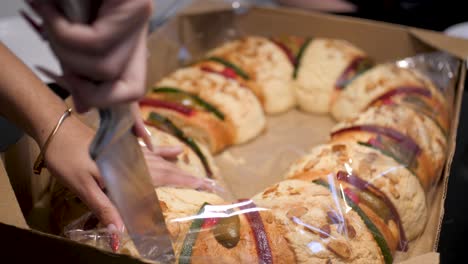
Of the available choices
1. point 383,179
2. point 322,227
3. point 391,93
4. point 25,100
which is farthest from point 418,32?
point 25,100

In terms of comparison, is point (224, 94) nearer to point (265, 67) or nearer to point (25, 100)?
point (265, 67)

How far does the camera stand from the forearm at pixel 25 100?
3.75ft

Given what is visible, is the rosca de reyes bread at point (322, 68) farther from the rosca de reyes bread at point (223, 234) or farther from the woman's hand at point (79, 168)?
the woman's hand at point (79, 168)

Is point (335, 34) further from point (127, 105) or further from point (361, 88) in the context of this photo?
point (127, 105)

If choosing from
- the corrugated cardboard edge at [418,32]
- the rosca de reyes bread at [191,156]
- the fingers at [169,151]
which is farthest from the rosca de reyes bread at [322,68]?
the fingers at [169,151]

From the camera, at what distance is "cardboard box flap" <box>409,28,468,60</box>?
1.90m

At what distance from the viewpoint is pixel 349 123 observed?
5.70 feet

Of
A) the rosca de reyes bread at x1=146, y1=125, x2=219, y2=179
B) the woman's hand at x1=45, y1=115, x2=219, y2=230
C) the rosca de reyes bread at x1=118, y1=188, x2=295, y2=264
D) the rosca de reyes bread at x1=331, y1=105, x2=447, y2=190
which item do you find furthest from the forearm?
the rosca de reyes bread at x1=331, y1=105, x2=447, y2=190

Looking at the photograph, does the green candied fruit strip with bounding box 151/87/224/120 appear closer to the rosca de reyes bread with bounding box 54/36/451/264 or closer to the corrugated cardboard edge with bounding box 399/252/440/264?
the rosca de reyes bread with bounding box 54/36/451/264

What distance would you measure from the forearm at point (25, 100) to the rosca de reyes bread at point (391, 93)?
1.02 m

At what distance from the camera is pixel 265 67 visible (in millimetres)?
2102

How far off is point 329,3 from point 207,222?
1682mm

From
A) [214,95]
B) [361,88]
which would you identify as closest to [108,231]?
[214,95]

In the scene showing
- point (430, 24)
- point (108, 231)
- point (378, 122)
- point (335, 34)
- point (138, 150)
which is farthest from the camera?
point (430, 24)
